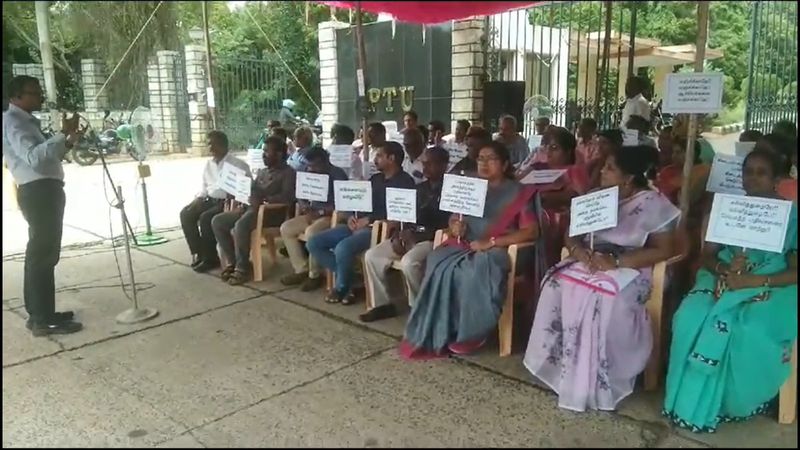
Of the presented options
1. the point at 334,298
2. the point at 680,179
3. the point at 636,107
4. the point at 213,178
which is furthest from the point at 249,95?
the point at 680,179

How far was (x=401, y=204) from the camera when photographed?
400cm

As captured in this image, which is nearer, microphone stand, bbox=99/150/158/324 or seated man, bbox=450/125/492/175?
microphone stand, bbox=99/150/158/324

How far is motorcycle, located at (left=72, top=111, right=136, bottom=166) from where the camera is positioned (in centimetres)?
409

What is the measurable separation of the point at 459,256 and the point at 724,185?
160 cm

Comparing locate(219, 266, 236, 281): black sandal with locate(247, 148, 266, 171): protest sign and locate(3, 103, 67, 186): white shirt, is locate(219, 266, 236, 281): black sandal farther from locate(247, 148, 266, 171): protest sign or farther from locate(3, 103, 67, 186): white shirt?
locate(3, 103, 67, 186): white shirt

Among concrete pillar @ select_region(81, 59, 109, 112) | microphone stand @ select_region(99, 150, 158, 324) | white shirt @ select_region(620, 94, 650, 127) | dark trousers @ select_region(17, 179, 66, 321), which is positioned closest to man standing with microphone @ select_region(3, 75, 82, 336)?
dark trousers @ select_region(17, 179, 66, 321)

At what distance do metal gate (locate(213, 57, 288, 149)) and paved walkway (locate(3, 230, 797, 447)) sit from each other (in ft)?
10.6

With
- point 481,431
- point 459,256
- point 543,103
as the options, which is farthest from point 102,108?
point 543,103

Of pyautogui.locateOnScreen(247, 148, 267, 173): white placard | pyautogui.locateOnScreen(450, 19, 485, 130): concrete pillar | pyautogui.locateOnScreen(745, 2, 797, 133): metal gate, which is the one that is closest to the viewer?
pyautogui.locateOnScreen(247, 148, 267, 173): white placard

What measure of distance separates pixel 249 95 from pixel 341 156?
444cm

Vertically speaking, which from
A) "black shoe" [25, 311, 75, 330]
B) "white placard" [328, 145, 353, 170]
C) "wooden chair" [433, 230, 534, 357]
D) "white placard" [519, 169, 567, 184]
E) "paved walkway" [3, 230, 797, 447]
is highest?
"white placard" [328, 145, 353, 170]

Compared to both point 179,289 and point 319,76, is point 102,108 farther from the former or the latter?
point 319,76

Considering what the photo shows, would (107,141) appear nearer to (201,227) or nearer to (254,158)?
(201,227)

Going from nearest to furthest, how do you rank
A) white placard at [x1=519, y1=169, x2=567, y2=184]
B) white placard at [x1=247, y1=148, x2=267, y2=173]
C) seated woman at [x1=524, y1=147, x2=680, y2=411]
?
seated woman at [x1=524, y1=147, x2=680, y2=411]
white placard at [x1=519, y1=169, x2=567, y2=184]
white placard at [x1=247, y1=148, x2=267, y2=173]
